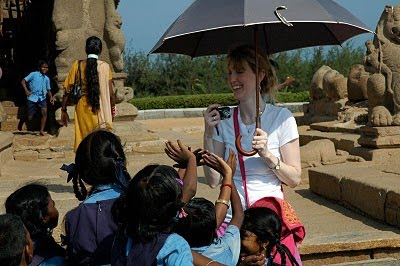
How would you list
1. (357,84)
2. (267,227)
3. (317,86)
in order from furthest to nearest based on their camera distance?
(317,86), (357,84), (267,227)

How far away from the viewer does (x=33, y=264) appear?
3.39 metres

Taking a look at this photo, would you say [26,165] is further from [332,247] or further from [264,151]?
[264,151]

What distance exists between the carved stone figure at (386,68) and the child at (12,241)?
26.4 ft

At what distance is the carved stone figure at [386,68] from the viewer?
1089 centimetres

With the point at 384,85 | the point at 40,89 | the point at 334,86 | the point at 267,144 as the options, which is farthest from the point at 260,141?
the point at 334,86

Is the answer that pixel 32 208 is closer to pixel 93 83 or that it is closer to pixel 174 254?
pixel 174 254

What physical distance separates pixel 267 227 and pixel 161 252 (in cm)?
81

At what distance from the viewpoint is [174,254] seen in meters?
2.93

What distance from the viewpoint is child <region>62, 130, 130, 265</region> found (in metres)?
3.35

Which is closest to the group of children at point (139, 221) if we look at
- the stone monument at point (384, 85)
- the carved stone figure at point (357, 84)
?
the stone monument at point (384, 85)

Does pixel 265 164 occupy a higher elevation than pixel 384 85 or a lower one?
higher

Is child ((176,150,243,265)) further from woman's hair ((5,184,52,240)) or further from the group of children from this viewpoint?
woman's hair ((5,184,52,240))

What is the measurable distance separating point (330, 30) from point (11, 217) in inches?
92.4

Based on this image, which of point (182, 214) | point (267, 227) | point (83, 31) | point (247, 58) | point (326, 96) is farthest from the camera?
point (326, 96)
